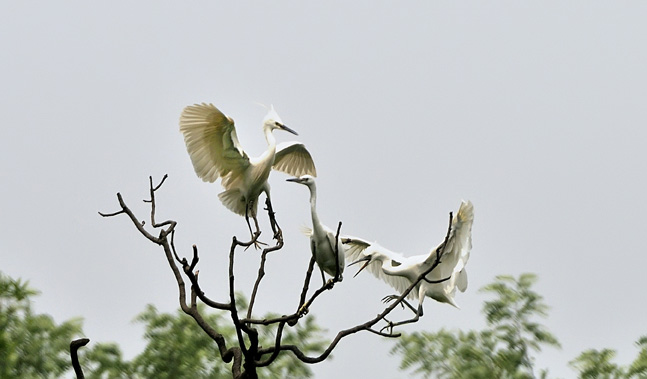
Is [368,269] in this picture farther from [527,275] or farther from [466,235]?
[527,275]

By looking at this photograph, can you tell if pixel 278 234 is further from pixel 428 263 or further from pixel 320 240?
pixel 428 263

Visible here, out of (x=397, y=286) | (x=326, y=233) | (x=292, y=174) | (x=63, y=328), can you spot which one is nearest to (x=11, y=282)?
(x=63, y=328)

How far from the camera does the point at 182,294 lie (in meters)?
6.00

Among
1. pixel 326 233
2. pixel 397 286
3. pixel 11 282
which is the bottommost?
pixel 326 233

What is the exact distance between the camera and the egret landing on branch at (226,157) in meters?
8.09

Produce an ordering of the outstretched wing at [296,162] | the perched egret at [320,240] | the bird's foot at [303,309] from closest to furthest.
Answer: the bird's foot at [303,309]
the perched egret at [320,240]
the outstretched wing at [296,162]

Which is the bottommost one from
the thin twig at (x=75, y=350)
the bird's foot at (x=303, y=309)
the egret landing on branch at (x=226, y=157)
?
the thin twig at (x=75, y=350)

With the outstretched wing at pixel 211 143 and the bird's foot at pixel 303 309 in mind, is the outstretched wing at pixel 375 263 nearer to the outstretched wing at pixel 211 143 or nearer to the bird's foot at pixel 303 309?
the outstretched wing at pixel 211 143

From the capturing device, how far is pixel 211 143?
8.28m

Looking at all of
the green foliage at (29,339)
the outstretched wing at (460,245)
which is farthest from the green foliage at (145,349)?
the outstretched wing at (460,245)

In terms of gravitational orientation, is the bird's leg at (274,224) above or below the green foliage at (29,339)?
below

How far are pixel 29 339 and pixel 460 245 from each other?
5.00 meters

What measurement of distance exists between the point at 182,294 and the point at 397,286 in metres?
2.85

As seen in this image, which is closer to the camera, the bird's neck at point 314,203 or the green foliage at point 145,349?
the bird's neck at point 314,203
